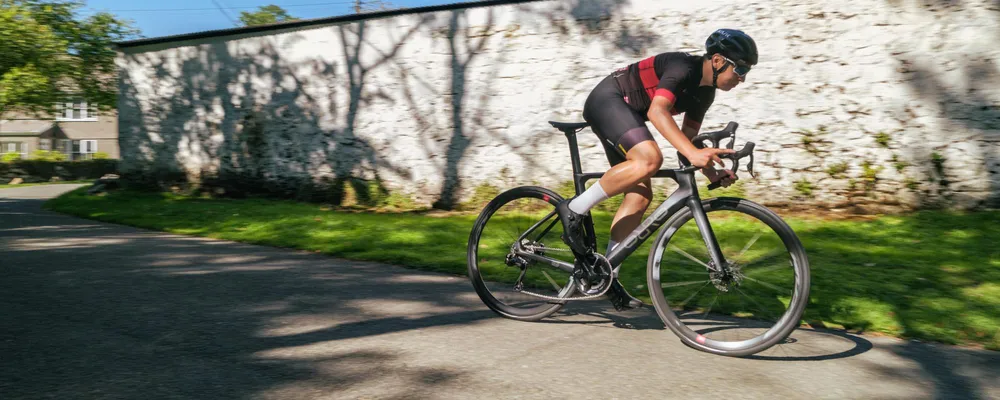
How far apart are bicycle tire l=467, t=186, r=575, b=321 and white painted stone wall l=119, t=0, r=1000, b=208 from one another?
5594 millimetres

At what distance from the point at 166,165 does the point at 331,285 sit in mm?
10073

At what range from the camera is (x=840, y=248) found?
23.5 ft

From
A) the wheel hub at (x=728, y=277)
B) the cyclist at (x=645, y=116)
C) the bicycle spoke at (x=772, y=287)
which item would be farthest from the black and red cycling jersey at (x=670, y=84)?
the bicycle spoke at (x=772, y=287)

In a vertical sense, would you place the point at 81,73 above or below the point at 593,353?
above

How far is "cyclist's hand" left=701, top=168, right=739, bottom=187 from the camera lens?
3.82 metres

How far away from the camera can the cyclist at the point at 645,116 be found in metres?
3.82

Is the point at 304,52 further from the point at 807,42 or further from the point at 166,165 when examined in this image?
the point at 807,42

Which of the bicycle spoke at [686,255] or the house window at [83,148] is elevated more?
the bicycle spoke at [686,255]

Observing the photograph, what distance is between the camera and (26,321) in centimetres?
402

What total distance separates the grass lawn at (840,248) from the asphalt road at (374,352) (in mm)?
603

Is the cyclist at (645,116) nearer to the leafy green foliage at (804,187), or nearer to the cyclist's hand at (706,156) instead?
the cyclist's hand at (706,156)

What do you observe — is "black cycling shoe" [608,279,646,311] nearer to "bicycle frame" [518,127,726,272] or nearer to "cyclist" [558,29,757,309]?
"cyclist" [558,29,757,309]

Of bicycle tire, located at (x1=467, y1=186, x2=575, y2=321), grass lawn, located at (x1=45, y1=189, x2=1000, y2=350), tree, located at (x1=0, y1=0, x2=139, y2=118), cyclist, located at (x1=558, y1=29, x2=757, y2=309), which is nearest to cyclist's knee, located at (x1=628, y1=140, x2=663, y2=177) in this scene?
cyclist, located at (x1=558, y1=29, x2=757, y2=309)

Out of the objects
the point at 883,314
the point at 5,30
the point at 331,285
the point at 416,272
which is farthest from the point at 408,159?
the point at 5,30
